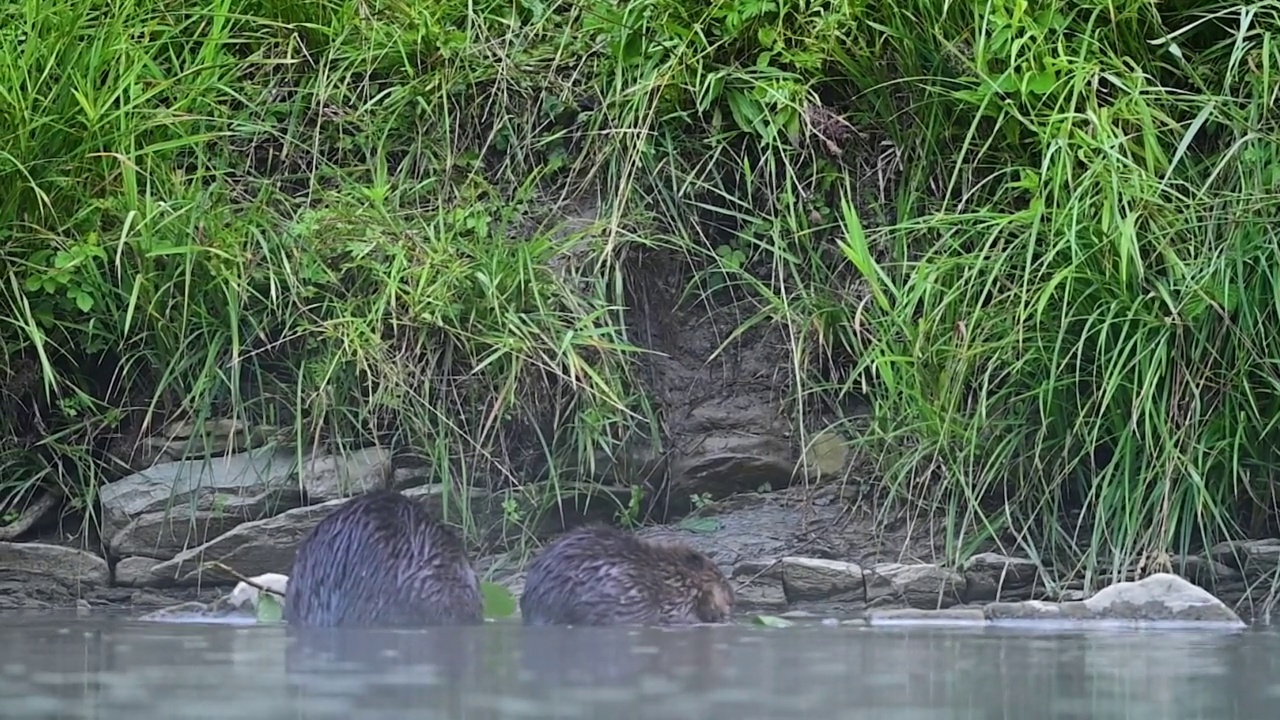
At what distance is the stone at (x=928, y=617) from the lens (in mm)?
4340

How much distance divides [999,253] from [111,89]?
2861 mm

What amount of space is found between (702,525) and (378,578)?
1416 mm

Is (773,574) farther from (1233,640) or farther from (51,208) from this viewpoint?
(51,208)

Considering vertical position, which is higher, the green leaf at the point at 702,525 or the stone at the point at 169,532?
the stone at the point at 169,532

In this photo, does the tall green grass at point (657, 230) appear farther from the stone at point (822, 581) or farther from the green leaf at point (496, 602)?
the green leaf at point (496, 602)

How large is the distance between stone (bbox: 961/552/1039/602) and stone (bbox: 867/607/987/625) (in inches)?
12.6

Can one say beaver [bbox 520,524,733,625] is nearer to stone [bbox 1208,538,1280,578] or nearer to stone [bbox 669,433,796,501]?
stone [bbox 669,433,796,501]

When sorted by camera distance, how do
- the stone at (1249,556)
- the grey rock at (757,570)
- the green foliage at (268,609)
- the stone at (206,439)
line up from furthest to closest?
the stone at (206,439) < the grey rock at (757,570) < the stone at (1249,556) < the green foliage at (268,609)

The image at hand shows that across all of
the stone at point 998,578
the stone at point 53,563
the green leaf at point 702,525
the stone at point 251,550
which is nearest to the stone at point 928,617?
the stone at point 998,578

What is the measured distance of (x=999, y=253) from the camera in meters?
5.17

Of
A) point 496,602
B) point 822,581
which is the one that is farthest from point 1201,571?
point 496,602

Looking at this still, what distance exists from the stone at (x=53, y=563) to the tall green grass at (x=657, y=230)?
26 cm

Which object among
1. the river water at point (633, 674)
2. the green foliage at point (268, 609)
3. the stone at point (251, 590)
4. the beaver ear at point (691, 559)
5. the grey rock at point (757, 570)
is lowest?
the grey rock at point (757, 570)

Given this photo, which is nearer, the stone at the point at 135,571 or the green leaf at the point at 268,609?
the green leaf at the point at 268,609
